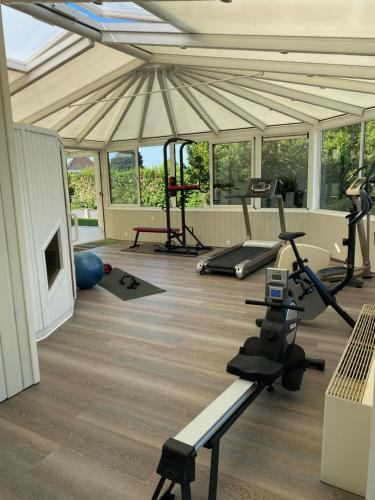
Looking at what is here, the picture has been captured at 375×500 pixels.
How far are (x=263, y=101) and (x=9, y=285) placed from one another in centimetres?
547

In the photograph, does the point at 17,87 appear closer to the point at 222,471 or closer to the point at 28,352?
the point at 28,352

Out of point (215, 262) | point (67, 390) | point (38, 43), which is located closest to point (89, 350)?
point (67, 390)

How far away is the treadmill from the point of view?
6020mm

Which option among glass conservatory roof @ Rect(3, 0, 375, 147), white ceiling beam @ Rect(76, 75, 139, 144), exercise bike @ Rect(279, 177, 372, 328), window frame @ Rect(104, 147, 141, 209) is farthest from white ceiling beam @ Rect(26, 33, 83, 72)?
window frame @ Rect(104, 147, 141, 209)

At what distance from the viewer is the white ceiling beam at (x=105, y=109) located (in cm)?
635

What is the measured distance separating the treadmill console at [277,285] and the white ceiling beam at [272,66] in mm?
2610

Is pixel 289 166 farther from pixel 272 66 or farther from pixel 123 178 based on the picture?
pixel 123 178

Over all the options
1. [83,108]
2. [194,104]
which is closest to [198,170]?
[194,104]

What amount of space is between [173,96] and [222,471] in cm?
661

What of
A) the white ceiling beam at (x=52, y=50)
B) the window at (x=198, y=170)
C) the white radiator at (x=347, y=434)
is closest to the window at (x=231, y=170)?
the window at (x=198, y=170)

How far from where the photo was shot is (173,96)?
7.09 meters

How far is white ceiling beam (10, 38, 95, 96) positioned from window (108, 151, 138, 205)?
178 inches

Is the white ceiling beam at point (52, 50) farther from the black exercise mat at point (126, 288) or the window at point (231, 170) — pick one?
the window at point (231, 170)

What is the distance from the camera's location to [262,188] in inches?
267
